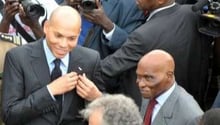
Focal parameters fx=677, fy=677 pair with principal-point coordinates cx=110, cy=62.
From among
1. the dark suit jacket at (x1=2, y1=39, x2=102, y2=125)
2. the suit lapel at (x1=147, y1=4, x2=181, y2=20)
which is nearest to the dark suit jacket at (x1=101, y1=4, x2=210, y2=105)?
the suit lapel at (x1=147, y1=4, x2=181, y2=20)

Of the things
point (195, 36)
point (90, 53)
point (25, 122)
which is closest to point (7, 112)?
point (25, 122)

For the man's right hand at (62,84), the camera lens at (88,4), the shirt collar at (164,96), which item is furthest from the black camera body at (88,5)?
the shirt collar at (164,96)

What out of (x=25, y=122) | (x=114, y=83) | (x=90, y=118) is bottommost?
(x=114, y=83)

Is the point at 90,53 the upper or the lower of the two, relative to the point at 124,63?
upper

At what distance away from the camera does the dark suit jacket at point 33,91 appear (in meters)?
4.47

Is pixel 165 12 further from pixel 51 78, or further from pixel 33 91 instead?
pixel 33 91

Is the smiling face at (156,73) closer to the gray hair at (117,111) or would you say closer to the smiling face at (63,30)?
the smiling face at (63,30)

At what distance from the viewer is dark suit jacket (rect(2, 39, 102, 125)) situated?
4473 mm

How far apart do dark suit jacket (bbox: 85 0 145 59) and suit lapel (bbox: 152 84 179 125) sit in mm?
1159

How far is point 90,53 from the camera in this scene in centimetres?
472

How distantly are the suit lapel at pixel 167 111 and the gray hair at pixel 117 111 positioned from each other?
26.0 inches

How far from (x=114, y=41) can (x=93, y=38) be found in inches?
7.1

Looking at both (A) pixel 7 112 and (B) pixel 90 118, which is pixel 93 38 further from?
(B) pixel 90 118

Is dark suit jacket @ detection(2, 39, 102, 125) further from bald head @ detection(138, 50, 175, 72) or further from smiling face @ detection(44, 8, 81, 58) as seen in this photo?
bald head @ detection(138, 50, 175, 72)
